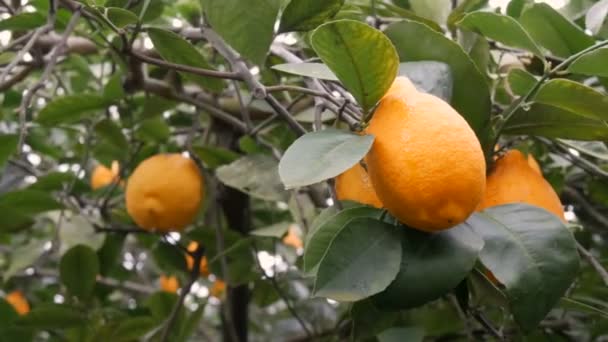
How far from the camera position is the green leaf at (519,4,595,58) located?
0.81 m

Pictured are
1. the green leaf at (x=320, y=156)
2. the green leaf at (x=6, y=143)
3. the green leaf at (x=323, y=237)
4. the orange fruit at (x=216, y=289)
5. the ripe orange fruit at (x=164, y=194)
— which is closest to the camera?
the green leaf at (x=320, y=156)

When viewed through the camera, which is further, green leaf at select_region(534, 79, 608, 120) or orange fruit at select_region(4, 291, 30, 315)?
orange fruit at select_region(4, 291, 30, 315)

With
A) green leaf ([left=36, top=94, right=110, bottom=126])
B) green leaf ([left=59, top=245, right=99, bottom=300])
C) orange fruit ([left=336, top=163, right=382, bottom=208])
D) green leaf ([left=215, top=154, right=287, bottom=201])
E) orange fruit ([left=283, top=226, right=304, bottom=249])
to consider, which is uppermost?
orange fruit ([left=336, top=163, right=382, bottom=208])

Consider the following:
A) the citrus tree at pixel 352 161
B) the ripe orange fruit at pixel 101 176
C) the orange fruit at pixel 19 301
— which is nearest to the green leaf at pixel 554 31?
the citrus tree at pixel 352 161

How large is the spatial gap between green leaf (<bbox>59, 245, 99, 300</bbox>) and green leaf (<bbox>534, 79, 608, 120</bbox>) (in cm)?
79

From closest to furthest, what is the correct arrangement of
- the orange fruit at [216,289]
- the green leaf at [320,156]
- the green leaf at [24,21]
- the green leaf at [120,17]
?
the green leaf at [320,156] < the green leaf at [120,17] < the green leaf at [24,21] < the orange fruit at [216,289]

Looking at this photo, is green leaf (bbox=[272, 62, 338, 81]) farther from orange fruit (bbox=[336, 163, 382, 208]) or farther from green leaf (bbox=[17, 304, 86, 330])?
green leaf (bbox=[17, 304, 86, 330])

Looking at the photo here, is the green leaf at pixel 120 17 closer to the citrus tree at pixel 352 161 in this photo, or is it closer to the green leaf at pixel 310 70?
the citrus tree at pixel 352 161

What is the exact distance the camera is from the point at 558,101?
2.29ft

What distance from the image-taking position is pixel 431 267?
1.95ft

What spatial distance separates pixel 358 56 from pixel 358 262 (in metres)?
0.16

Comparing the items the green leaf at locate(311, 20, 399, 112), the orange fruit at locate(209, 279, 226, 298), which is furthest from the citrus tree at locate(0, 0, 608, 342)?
the orange fruit at locate(209, 279, 226, 298)

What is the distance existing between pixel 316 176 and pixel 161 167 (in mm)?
646

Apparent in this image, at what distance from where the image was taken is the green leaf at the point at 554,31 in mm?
811
